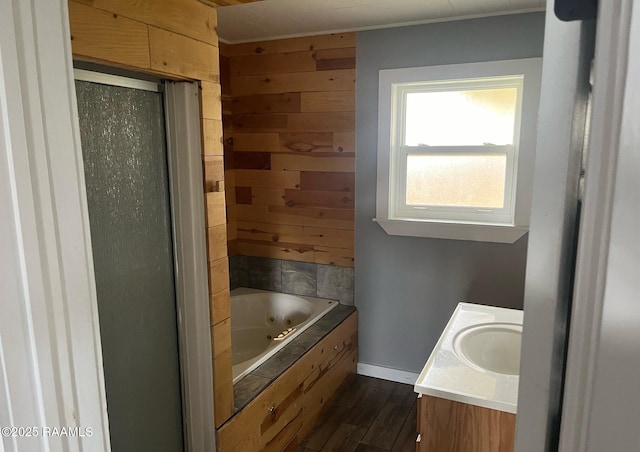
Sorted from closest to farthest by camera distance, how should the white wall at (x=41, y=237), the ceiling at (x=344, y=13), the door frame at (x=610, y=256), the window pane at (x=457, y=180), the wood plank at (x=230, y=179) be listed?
the door frame at (x=610, y=256), the white wall at (x=41, y=237), the ceiling at (x=344, y=13), the window pane at (x=457, y=180), the wood plank at (x=230, y=179)

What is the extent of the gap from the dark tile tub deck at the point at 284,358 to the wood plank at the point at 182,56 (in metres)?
1.40

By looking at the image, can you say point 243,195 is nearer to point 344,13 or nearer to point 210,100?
point 344,13

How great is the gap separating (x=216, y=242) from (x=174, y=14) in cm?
83

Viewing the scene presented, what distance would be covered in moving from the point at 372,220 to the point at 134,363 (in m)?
1.79

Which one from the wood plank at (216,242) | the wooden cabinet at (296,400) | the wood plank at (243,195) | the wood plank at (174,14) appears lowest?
the wooden cabinet at (296,400)

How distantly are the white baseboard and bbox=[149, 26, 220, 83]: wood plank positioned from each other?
227 centimetres

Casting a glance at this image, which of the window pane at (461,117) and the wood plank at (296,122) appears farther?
the wood plank at (296,122)

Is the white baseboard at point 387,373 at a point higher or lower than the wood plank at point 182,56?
lower

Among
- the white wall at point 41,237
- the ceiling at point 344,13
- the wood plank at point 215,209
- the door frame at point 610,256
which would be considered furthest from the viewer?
the ceiling at point 344,13

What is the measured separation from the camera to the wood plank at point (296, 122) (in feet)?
9.71

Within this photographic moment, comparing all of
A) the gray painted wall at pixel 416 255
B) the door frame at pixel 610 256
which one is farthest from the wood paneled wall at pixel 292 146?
the door frame at pixel 610 256

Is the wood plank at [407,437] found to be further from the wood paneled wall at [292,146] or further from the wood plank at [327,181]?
the wood plank at [327,181]

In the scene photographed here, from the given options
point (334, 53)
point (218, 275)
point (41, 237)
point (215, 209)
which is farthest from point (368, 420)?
point (41, 237)

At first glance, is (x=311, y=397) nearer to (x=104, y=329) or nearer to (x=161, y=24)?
(x=104, y=329)
